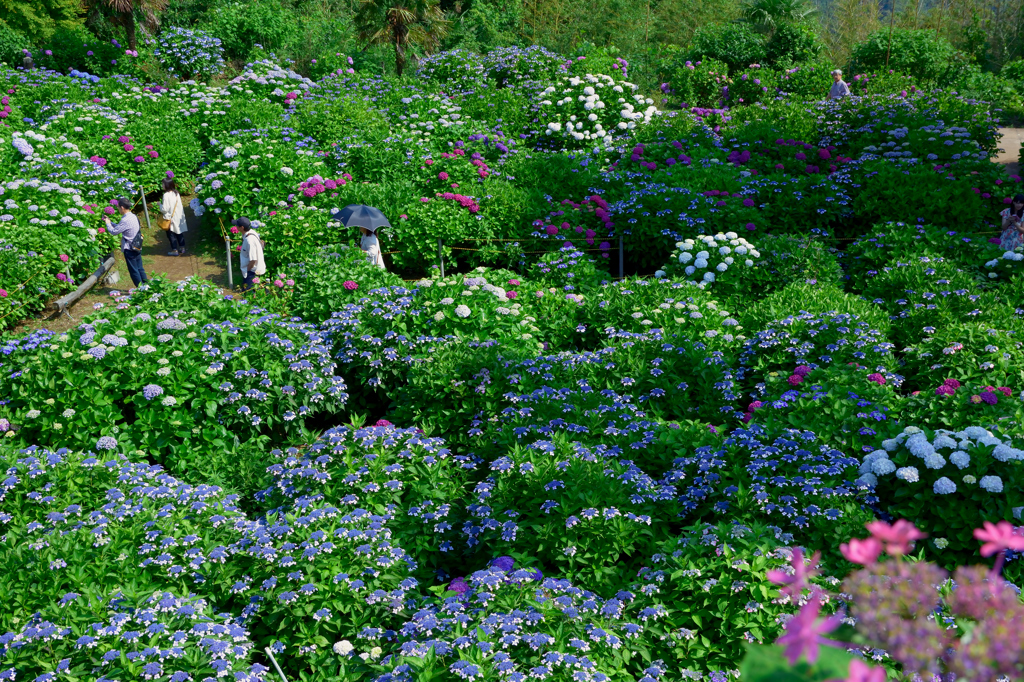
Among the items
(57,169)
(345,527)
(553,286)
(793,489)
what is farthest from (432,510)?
(57,169)

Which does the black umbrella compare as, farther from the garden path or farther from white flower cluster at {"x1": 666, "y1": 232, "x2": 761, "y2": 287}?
→ white flower cluster at {"x1": 666, "y1": 232, "x2": 761, "y2": 287}

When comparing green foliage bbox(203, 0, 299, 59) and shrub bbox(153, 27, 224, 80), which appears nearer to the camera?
shrub bbox(153, 27, 224, 80)

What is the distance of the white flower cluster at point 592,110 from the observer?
15531 millimetres

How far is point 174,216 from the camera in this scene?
1105 centimetres

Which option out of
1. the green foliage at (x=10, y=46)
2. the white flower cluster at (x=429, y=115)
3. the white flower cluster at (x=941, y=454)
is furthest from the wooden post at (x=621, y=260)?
the green foliage at (x=10, y=46)

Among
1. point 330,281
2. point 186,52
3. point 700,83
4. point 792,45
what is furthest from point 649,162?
point 186,52

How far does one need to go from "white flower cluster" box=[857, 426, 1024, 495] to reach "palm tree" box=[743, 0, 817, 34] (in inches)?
718

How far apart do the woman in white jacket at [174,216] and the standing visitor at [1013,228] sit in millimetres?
10358

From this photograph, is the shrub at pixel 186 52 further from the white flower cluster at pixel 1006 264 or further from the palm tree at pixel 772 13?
the white flower cluster at pixel 1006 264

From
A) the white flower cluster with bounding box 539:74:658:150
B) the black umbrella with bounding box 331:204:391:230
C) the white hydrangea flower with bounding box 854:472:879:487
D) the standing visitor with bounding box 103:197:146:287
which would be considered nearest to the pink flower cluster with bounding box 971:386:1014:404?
the white hydrangea flower with bounding box 854:472:879:487

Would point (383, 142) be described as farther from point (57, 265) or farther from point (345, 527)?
point (345, 527)

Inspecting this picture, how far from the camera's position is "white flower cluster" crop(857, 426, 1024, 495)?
16.1ft

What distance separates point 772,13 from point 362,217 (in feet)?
51.7

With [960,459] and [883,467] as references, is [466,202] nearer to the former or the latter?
[883,467]
